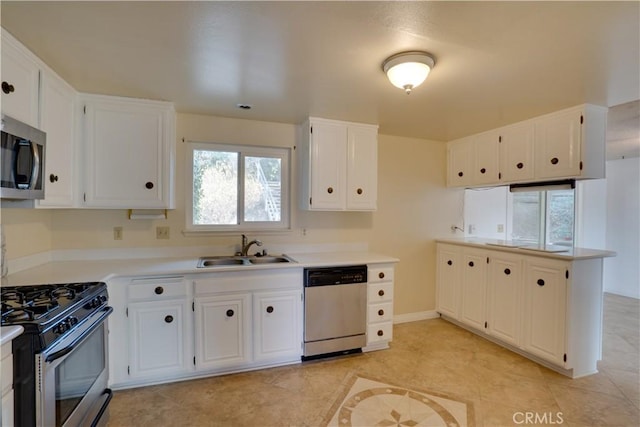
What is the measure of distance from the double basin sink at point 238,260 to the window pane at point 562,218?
14.2 feet

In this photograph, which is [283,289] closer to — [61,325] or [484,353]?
[61,325]

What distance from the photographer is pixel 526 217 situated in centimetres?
436

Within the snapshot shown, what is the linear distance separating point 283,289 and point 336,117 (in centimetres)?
176

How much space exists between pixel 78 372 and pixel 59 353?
0.37 meters

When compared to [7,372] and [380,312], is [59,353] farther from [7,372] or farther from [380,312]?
[380,312]

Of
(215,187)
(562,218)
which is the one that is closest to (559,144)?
(562,218)

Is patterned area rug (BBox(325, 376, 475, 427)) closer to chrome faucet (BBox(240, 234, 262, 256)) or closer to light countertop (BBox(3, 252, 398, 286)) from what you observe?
light countertop (BBox(3, 252, 398, 286))

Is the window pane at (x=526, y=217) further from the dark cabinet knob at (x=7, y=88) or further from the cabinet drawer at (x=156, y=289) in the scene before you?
the dark cabinet knob at (x=7, y=88)

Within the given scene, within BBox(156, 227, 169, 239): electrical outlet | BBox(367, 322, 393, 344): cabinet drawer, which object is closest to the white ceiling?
BBox(156, 227, 169, 239): electrical outlet

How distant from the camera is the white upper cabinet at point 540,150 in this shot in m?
2.59

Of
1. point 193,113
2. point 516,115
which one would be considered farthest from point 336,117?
point 516,115

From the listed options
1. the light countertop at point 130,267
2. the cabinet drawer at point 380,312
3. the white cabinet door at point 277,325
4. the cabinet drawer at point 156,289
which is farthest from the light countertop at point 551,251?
the cabinet drawer at point 156,289

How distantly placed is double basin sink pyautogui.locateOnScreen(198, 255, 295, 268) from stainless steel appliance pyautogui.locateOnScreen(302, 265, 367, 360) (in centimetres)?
37

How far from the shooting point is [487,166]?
3.45 m
